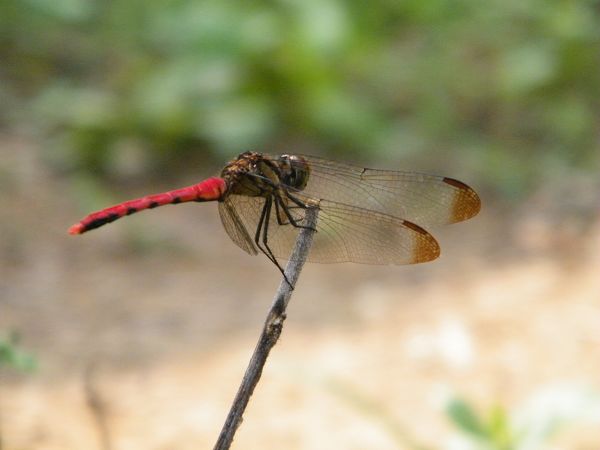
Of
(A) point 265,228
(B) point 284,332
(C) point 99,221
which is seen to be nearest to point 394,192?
(A) point 265,228

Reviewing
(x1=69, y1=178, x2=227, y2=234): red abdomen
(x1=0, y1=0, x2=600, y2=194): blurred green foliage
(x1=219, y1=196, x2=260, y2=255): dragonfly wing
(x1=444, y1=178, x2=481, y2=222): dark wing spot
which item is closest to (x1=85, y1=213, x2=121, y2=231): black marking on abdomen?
(x1=69, y1=178, x2=227, y2=234): red abdomen

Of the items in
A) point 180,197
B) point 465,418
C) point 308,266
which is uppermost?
point 308,266

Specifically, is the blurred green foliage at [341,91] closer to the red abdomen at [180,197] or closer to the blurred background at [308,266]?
the blurred background at [308,266]

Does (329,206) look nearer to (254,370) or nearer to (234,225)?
(234,225)

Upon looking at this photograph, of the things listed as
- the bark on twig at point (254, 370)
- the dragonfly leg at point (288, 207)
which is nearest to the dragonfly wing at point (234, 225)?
the dragonfly leg at point (288, 207)

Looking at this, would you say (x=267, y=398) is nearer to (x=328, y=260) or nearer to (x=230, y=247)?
(x=328, y=260)

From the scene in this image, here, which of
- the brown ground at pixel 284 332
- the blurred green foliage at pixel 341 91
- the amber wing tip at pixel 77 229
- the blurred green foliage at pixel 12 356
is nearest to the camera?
the blurred green foliage at pixel 12 356
